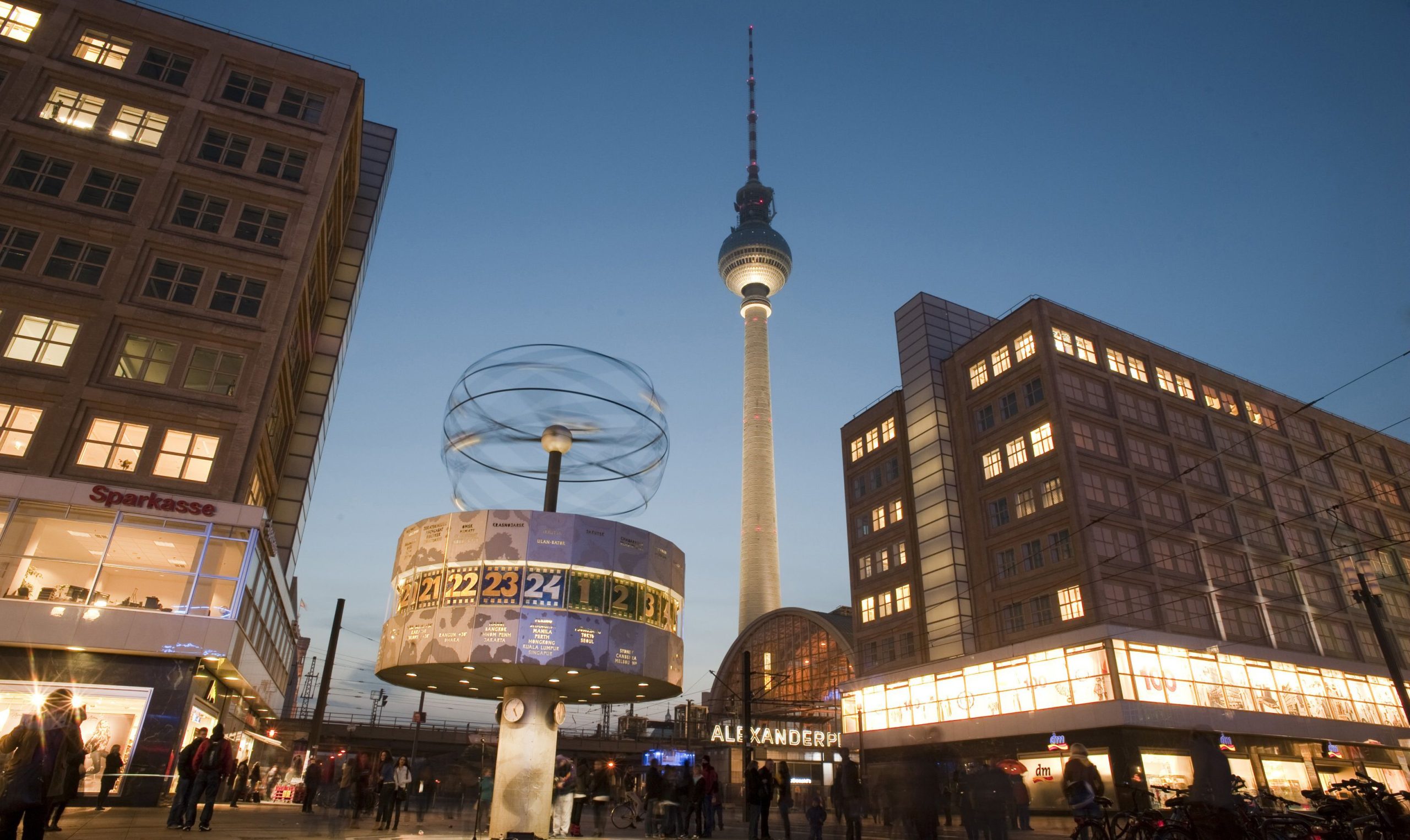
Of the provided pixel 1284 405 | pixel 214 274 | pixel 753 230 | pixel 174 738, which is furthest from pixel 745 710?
pixel 753 230

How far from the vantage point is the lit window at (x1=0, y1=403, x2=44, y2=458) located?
94.3 ft

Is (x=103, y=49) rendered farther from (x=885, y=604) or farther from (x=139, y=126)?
(x=885, y=604)

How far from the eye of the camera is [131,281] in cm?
3275

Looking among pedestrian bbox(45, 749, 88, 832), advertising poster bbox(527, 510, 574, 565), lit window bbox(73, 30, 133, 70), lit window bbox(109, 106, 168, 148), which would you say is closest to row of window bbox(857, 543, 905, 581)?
advertising poster bbox(527, 510, 574, 565)

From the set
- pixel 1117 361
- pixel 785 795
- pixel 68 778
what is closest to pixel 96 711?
pixel 68 778

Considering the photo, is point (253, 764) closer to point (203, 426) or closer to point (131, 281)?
point (203, 426)

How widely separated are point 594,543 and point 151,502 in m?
18.1

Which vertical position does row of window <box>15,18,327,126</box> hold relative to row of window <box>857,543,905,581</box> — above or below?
above

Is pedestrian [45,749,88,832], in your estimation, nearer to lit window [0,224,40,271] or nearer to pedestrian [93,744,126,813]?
pedestrian [93,744,126,813]

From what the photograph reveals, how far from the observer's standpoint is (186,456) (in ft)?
101

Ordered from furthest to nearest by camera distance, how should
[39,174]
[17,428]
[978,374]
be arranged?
[978,374], [39,174], [17,428]

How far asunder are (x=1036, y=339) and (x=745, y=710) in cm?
2934

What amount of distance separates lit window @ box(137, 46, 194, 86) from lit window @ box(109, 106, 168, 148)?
208 cm

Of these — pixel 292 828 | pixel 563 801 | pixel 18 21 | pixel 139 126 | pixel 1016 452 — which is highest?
pixel 18 21
